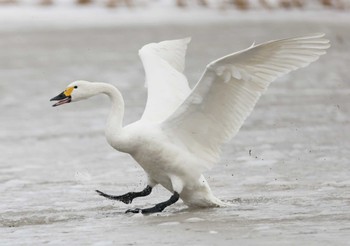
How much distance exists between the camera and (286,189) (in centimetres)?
988

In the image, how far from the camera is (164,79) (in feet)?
34.3

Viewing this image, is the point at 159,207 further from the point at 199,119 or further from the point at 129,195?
the point at 199,119

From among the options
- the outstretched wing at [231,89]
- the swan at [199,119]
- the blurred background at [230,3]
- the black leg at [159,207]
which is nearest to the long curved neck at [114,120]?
the swan at [199,119]

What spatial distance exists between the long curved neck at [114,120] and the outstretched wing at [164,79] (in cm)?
49

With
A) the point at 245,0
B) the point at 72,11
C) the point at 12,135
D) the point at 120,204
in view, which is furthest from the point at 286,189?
the point at 245,0

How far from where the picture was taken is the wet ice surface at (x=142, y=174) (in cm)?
810

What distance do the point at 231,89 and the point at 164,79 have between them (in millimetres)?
1525

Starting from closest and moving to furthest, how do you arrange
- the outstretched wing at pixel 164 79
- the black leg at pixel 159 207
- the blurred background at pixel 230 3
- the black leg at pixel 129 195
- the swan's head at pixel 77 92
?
the black leg at pixel 159 207, the swan's head at pixel 77 92, the black leg at pixel 129 195, the outstretched wing at pixel 164 79, the blurred background at pixel 230 3

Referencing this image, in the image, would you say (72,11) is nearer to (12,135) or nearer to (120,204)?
(12,135)

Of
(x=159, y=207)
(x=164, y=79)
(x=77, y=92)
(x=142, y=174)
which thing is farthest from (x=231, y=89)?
(x=142, y=174)

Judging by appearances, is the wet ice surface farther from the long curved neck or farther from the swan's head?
the swan's head

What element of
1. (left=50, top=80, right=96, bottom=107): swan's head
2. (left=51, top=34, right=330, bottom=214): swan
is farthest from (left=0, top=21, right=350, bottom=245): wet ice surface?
(left=50, top=80, right=96, bottom=107): swan's head

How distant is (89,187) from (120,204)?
0.75 metres

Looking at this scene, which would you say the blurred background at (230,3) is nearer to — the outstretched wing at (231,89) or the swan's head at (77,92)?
the swan's head at (77,92)
